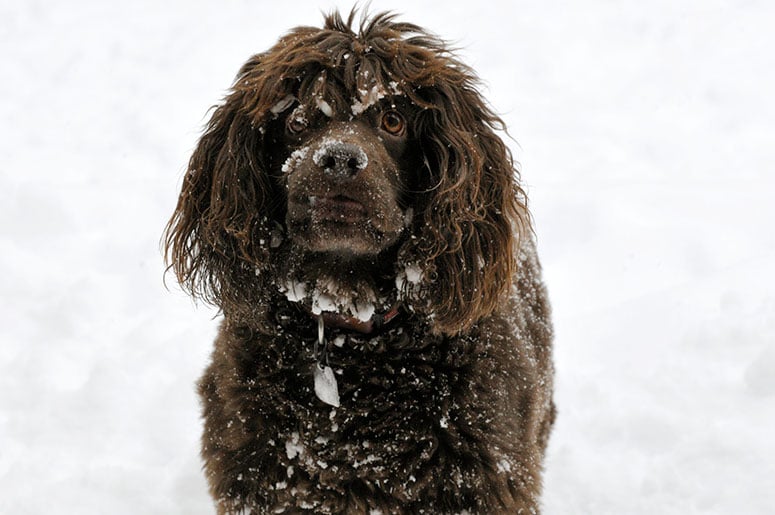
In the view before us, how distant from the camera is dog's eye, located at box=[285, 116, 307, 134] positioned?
3584mm

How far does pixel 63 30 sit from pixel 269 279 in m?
7.38

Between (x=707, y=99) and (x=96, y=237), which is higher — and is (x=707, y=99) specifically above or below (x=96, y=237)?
above

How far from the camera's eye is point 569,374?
6.07 meters

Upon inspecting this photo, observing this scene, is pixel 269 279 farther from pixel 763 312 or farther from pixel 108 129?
pixel 108 129

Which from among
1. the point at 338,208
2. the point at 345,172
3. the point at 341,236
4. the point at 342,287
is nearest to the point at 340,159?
the point at 345,172

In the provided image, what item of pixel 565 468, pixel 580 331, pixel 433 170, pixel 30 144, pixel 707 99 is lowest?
pixel 565 468

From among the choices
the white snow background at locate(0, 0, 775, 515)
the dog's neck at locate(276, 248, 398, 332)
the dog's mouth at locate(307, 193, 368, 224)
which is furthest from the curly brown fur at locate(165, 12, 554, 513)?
the white snow background at locate(0, 0, 775, 515)

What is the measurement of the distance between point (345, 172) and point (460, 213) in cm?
65

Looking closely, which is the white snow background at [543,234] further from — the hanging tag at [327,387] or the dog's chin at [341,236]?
the hanging tag at [327,387]

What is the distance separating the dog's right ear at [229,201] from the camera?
→ 376cm

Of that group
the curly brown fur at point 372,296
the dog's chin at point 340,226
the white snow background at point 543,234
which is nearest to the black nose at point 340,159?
the dog's chin at point 340,226

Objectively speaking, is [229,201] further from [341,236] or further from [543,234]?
[543,234]

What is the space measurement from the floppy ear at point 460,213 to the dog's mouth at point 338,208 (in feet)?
1.52

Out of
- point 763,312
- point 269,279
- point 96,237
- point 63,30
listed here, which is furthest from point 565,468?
point 63,30
